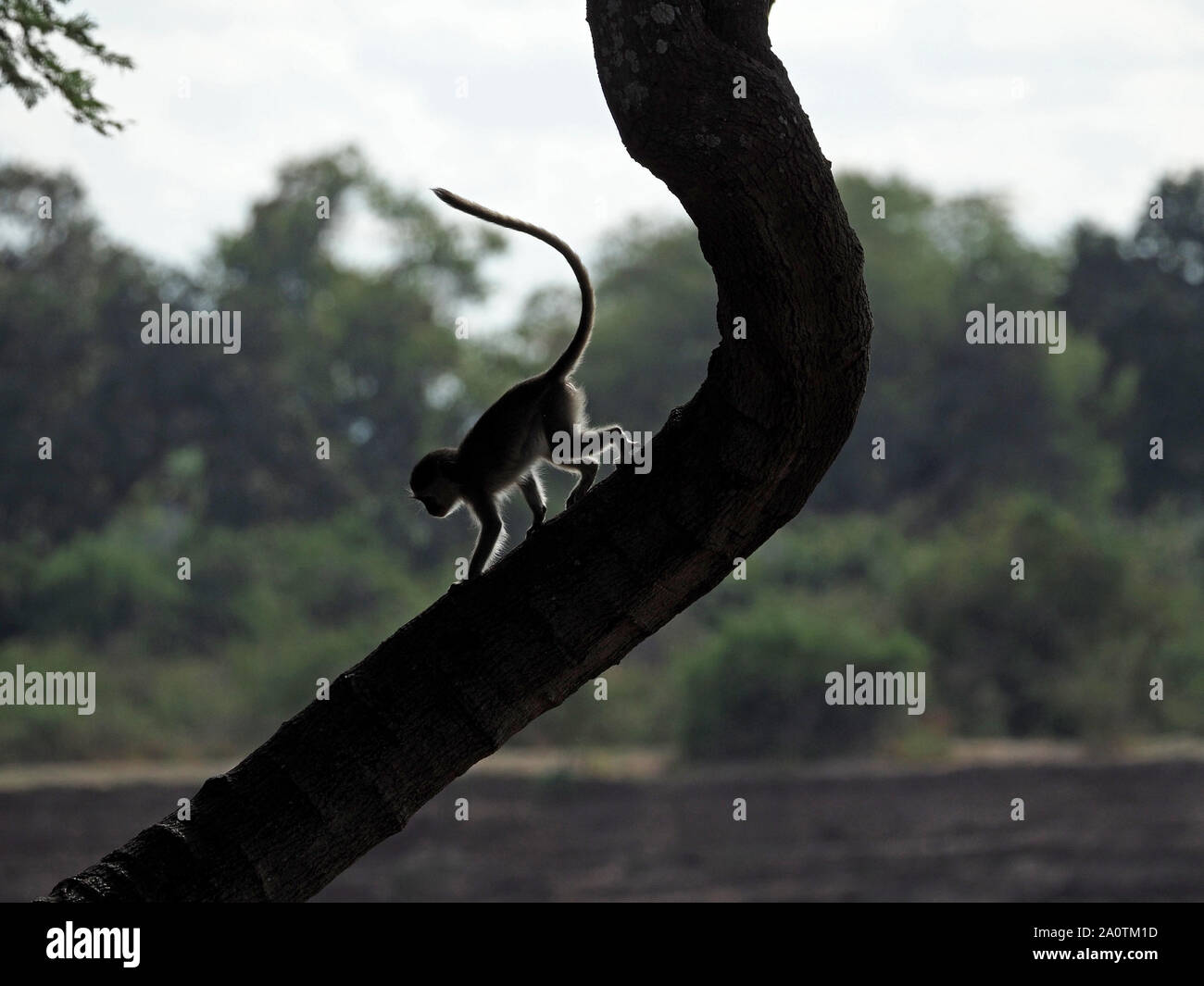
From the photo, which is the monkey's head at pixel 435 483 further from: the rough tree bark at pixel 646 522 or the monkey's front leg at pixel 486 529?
the rough tree bark at pixel 646 522

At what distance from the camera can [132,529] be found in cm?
3416

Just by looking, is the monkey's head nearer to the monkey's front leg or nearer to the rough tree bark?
the monkey's front leg

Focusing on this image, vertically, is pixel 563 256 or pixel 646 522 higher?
pixel 563 256

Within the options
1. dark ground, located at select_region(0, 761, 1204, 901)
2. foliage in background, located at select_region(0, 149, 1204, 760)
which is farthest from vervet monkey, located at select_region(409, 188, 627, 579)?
foliage in background, located at select_region(0, 149, 1204, 760)

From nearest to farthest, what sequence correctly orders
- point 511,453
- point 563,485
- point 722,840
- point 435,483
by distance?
point 511,453
point 435,483
point 722,840
point 563,485

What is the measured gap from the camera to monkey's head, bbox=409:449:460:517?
19.5ft

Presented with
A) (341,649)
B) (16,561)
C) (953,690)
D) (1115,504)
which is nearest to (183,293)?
(16,561)

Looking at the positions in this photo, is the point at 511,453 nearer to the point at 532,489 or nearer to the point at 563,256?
Answer: the point at 532,489

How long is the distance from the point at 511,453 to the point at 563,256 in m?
1.11

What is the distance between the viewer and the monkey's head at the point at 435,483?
595cm

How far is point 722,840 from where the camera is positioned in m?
18.5

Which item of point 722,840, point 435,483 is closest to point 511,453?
point 435,483

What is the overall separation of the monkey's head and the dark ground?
12.4 metres

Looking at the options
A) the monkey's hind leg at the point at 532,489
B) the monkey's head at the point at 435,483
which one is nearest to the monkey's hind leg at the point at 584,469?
the monkey's hind leg at the point at 532,489
